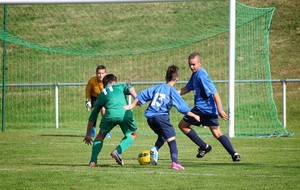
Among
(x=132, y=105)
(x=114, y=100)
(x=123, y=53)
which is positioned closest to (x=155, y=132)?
(x=132, y=105)

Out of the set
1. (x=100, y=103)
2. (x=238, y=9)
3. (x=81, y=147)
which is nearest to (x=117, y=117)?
(x=100, y=103)

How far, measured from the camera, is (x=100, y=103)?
1398 centimetres

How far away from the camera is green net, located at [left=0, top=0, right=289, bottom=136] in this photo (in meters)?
24.6

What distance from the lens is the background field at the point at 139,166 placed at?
1120cm

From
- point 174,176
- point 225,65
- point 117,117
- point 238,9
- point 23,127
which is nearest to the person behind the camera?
point 174,176

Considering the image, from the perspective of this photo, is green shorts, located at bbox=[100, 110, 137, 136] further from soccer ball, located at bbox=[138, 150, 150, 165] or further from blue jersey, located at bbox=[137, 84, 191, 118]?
blue jersey, located at bbox=[137, 84, 191, 118]

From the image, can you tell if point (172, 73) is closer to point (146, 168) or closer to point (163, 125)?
point (163, 125)

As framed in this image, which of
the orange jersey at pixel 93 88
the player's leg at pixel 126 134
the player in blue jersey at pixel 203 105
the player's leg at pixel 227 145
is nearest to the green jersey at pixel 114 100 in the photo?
the player's leg at pixel 126 134

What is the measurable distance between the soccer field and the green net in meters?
4.85

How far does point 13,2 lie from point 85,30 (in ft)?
50.2

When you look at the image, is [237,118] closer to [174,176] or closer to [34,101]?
[34,101]

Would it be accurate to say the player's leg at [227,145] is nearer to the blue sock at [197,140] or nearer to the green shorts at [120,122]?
the blue sock at [197,140]

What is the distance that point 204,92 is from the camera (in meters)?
14.7

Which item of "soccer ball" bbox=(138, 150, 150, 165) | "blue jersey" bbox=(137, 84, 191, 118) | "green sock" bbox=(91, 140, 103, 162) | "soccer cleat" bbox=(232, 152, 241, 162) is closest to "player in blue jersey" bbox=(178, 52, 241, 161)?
"soccer cleat" bbox=(232, 152, 241, 162)
